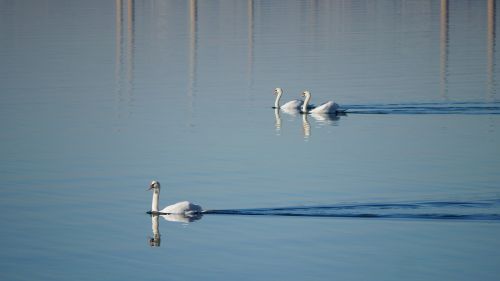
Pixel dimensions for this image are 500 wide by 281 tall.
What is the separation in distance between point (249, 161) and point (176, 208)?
5.83 meters

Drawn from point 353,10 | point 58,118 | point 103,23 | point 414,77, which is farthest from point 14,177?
point 353,10

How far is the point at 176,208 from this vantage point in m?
22.6

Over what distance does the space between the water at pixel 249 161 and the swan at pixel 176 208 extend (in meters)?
0.25

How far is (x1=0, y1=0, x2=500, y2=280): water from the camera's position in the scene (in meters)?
19.7

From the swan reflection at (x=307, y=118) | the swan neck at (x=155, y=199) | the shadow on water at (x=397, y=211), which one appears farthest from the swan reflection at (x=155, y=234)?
the swan reflection at (x=307, y=118)

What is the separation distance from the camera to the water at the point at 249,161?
19.7m

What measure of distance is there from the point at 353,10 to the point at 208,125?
197 ft

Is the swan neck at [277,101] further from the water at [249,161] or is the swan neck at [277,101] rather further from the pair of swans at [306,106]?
the water at [249,161]

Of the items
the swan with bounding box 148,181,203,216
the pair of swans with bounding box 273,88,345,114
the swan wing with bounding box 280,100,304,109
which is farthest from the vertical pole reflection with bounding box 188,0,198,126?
the swan with bounding box 148,181,203,216

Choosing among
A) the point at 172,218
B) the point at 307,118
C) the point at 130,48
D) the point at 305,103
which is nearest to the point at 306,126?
the point at 307,118

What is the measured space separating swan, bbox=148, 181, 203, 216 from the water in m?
0.25

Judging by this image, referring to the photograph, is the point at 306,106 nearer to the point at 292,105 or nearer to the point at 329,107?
the point at 292,105

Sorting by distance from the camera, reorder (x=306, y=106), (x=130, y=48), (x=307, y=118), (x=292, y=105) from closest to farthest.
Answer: (x=307, y=118) → (x=306, y=106) → (x=292, y=105) → (x=130, y=48)

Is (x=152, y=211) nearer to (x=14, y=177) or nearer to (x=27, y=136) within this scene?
(x=14, y=177)
